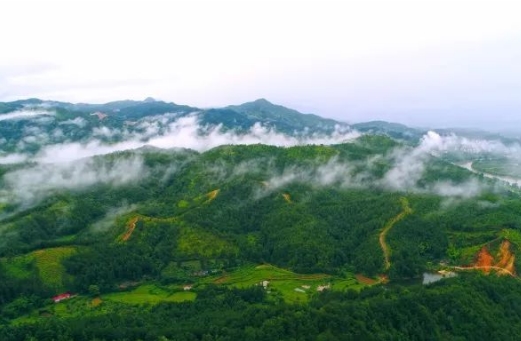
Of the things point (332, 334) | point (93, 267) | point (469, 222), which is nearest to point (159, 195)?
point (93, 267)

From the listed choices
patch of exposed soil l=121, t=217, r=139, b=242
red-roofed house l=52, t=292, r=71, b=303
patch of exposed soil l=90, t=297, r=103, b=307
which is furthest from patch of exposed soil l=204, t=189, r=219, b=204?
red-roofed house l=52, t=292, r=71, b=303

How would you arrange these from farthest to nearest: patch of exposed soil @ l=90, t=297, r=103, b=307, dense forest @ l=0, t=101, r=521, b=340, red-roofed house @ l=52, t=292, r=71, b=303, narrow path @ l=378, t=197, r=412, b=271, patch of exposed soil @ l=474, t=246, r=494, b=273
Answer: narrow path @ l=378, t=197, r=412, b=271
patch of exposed soil @ l=474, t=246, r=494, b=273
red-roofed house @ l=52, t=292, r=71, b=303
patch of exposed soil @ l=90, t=297, r=103, b=307
dense forest @ l=0, t=101, r=521, b=340

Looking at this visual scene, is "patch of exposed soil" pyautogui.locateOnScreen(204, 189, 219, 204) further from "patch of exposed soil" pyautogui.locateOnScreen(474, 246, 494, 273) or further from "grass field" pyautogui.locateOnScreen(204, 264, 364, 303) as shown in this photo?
"patch of exposed soil" pyautogui.locateOnScreen(474, 246, 494, 273)

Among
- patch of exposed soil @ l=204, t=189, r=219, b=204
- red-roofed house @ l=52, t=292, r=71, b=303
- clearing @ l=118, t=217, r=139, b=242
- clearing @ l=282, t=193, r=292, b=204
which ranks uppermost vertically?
patch of exposed soil @ l=204, t=189, r=219, b=204

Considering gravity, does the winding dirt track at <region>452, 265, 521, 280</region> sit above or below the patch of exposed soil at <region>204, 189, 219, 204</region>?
below

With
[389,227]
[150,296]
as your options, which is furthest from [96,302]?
[389,227]

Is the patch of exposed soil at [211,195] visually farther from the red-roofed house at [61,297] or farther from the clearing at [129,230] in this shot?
the red-roofed house at [61,297]

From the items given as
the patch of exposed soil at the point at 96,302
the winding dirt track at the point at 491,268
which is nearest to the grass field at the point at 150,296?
the patch of exposed soil at the point at 96,302
